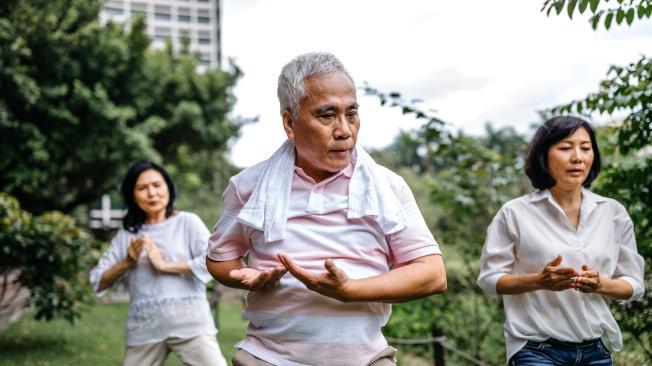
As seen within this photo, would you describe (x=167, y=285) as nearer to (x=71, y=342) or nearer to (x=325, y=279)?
(x=325, y=279)

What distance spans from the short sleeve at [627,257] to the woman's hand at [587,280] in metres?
0.36

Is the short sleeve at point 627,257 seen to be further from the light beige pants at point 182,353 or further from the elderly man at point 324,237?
the light beige pants at point 182,353

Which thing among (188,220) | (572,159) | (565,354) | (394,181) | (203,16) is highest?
(203,16)

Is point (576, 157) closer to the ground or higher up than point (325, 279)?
higher up

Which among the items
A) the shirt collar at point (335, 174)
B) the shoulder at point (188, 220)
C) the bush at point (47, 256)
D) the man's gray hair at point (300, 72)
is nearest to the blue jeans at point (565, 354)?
the shirt collar at point (335, 174)

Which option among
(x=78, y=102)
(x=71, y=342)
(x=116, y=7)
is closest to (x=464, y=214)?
(x=71, y=342)

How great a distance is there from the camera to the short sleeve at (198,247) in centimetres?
455

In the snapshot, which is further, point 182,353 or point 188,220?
point 188,220

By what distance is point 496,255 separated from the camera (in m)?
3.30

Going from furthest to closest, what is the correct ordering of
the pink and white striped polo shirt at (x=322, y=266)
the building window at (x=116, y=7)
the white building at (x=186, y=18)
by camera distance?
the white building at (x=186, y=18) < the building window at (x=116, y=7) < the pink and white striped polo shirt at (x=322, y=266)

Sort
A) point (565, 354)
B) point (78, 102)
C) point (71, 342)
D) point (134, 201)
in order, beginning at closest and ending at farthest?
point (565, 354) < point (134, 201) < point (71, 342) < point (78, 102)

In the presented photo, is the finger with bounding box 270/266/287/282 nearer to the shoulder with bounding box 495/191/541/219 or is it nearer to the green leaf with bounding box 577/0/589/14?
the shoulder with bounding box 495/191/541/219

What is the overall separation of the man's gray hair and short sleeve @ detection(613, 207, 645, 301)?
1.61 meters

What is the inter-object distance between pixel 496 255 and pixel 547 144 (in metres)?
0.57
